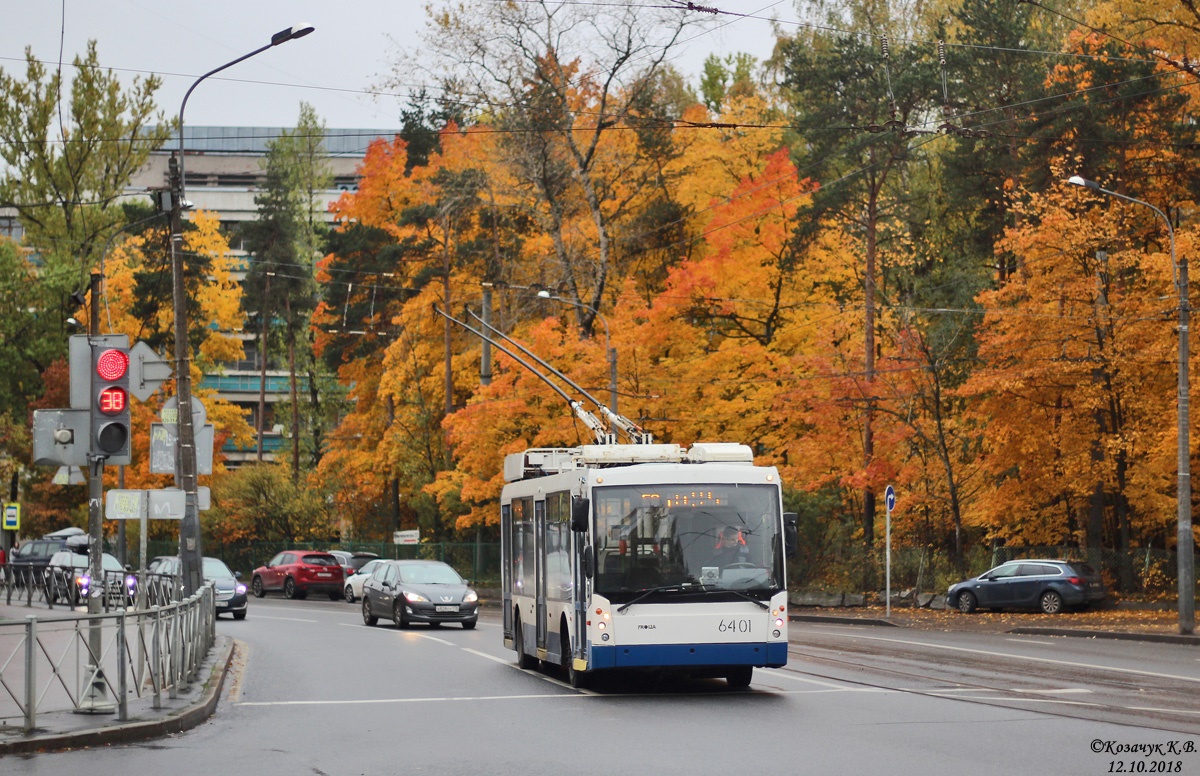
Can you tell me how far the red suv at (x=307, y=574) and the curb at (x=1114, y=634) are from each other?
28198 mm

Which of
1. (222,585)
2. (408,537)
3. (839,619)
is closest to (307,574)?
(408,537)

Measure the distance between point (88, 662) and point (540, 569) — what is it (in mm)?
7704

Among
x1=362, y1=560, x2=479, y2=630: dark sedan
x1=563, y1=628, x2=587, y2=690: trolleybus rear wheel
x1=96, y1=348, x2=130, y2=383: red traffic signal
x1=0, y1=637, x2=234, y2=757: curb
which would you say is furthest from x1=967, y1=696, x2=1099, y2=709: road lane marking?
x1=362, y1=560, x2=479, y2=630: dark sedan

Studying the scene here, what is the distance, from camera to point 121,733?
13328 millimetres

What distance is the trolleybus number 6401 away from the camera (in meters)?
17.5

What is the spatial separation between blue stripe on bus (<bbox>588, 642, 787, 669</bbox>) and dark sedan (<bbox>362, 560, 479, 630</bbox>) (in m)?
16.3

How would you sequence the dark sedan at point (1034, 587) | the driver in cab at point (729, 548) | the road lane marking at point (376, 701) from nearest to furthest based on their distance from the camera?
the road lane marking at point (376, 701), the driver in cab at point (729, 548), the dark sedan at point (1034, 587)

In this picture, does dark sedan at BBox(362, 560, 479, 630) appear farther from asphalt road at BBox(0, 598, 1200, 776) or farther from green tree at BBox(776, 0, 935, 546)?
green tree at BBox(776, 0, 935, 546)

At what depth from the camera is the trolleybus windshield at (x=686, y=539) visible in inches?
693

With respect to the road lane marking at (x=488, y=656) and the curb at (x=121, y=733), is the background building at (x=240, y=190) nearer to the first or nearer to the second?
the road lane marking at (x=488, y=656)

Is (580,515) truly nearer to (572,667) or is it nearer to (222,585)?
(572,667)

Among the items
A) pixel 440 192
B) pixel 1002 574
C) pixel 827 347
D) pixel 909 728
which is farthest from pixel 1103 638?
pixel 440 192

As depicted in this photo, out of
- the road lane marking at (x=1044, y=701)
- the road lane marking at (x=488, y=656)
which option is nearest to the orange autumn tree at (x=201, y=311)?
the road lane marking at (x=488, y=656)

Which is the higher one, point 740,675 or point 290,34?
point 290,34
